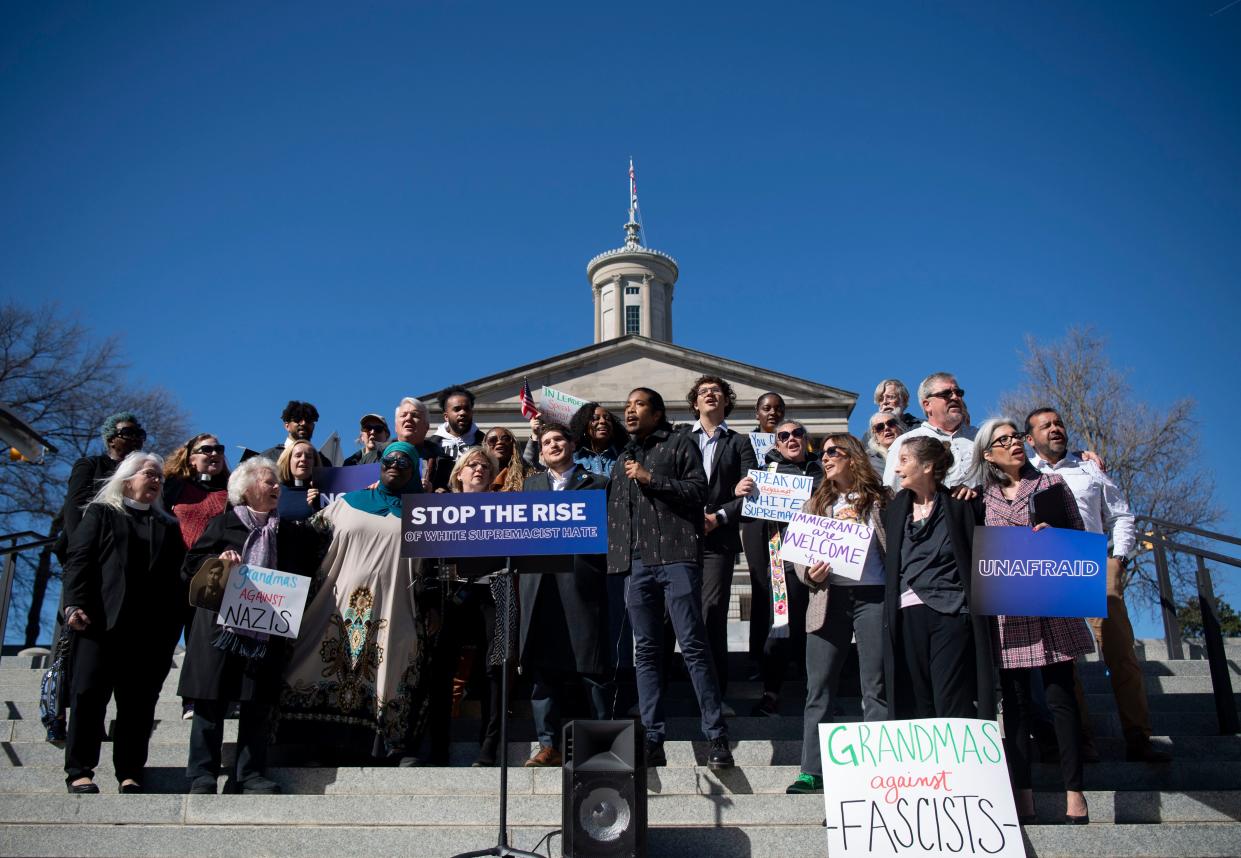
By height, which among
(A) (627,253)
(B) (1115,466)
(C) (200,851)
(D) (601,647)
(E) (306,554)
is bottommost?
(C) (200,851)

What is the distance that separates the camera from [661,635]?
634 cm

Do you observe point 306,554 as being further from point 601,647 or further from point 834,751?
point 834,751

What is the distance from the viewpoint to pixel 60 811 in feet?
18.9

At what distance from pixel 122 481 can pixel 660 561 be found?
3.44m

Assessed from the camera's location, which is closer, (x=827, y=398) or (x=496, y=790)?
(x=496, y=790)

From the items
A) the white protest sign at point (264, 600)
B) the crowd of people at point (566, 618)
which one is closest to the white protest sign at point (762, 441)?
the crowd of people at point (566, 618)

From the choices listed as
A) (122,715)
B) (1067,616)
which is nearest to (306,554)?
(122,715)

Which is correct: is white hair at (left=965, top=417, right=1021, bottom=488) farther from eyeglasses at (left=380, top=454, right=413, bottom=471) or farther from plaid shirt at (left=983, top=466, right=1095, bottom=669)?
eyeglasses at (left=380, top=454, right=413, bottom=471)

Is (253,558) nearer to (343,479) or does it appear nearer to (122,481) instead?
(122,481)

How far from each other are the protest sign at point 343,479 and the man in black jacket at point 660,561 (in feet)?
5.91

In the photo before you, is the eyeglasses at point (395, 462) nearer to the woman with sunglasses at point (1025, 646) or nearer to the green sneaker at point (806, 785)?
the green sneaker at point (806, 785)

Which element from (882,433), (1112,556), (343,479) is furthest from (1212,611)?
(343,479)

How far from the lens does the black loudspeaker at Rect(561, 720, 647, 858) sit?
4.77 m

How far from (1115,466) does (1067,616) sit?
30.2 metres
